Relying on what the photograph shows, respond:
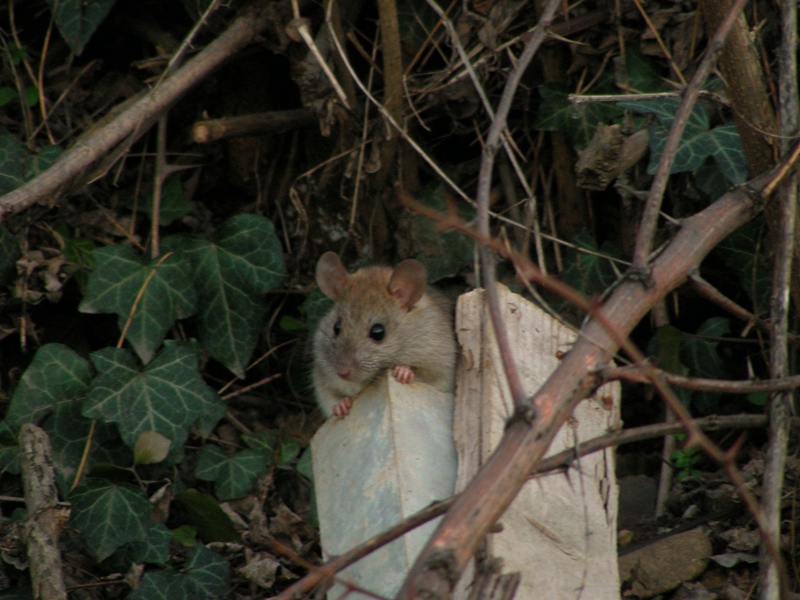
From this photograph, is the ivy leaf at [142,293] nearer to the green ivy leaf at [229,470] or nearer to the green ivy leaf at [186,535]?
the green ivy leaf at [229,470]

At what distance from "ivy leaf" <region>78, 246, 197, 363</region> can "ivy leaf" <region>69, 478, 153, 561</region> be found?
2.10ft

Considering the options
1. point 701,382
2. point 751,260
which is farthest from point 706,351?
point 701,382

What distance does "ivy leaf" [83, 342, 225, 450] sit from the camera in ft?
12.4

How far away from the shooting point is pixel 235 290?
4.36 meters

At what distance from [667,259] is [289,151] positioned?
2.86m

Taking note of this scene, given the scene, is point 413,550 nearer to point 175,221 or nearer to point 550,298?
point 550,298

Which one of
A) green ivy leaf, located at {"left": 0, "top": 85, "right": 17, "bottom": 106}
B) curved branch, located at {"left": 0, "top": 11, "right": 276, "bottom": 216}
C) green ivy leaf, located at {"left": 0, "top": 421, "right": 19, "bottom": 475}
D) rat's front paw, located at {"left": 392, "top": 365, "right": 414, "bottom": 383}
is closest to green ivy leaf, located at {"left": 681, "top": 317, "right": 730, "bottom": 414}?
rat's front paw, located at {"left": 392, "top": 365, "right": 414, "bottom": 383}

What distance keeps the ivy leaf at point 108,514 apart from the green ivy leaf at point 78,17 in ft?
7.21

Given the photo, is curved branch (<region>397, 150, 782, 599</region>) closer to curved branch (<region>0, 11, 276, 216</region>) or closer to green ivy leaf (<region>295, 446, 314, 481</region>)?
green ivy leaf (<region>295, 446, 314, 481</region>)

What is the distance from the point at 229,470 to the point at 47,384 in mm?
886

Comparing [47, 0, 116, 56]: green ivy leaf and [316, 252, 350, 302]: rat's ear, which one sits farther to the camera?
[47, 0, 116, 56]: green ivy leaf

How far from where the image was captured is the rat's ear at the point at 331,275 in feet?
13.4

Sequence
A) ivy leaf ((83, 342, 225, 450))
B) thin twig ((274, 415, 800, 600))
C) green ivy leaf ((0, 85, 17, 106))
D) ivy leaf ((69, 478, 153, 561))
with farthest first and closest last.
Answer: green ivy leaf ((0, 85, 17, 106))
ivy leaf ((83, 342, 225, 450))
ivy leaf ((69, 478, 153, 561))
thin twig ((274, 415, 800, 600))

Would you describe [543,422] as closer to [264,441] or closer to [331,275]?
[331,275]
